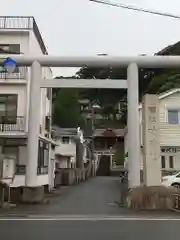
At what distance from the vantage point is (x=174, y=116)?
100 ft

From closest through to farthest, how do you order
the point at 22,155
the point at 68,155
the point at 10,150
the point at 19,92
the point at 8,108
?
the point at 22,155, the point at 10,150, the point at 19,92, the point at 8,108, the point at 68,155

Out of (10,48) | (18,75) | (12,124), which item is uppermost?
(10,48)

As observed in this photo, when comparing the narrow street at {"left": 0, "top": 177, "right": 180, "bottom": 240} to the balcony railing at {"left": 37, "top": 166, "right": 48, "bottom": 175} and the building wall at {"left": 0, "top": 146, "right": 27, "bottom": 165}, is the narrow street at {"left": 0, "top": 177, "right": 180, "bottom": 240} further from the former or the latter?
the balcony railing at {"left": 37, "top": 166, "right": 48, "bottom": 175}

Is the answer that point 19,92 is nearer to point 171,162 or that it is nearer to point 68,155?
point 171,162

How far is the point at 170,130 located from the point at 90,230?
65.4 ft

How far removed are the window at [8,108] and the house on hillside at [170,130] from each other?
10528 millimetres

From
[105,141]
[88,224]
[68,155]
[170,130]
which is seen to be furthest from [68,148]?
[88,224]

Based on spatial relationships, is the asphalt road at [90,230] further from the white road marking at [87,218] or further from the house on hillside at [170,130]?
the house on hillside at [170,130]

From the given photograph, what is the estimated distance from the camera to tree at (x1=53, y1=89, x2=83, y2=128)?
219 ft

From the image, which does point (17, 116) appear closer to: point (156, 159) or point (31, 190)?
point (31, 190)

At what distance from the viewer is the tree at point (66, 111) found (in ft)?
219

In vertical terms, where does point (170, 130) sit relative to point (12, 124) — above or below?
above

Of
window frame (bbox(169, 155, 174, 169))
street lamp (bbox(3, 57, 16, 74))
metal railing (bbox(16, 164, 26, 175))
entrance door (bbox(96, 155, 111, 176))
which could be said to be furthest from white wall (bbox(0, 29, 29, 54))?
entrance door (bbox(96, 155, 111, 176))

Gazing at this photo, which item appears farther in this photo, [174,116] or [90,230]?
[174,116]
